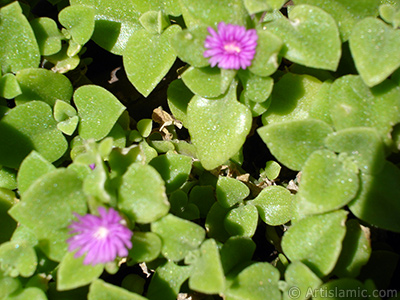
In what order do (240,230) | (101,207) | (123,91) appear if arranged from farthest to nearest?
(123,91) < (240,230) < (101,207)

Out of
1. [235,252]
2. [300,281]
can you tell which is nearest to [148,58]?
[235,252]

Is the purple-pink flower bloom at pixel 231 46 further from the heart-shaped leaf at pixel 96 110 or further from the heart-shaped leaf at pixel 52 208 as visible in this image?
the heart-shaped leaf at pixel 52 208

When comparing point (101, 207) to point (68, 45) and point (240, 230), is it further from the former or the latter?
point (68, 45)

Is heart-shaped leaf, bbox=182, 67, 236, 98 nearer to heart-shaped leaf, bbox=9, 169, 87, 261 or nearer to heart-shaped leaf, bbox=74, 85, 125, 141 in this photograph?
heart-shaped leaf, bbox=74, 85, 125, 141

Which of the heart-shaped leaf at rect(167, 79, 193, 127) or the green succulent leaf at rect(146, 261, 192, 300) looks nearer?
the green succulent leaf at rect(146, 261, 192, 300)

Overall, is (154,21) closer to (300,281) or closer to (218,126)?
(218,126)

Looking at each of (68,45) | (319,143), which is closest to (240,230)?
(319,143)

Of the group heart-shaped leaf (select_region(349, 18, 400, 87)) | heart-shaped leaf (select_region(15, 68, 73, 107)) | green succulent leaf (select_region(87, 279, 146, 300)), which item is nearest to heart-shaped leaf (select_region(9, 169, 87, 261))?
green succulent leaf (select_region(87, 279, 146, 300))
